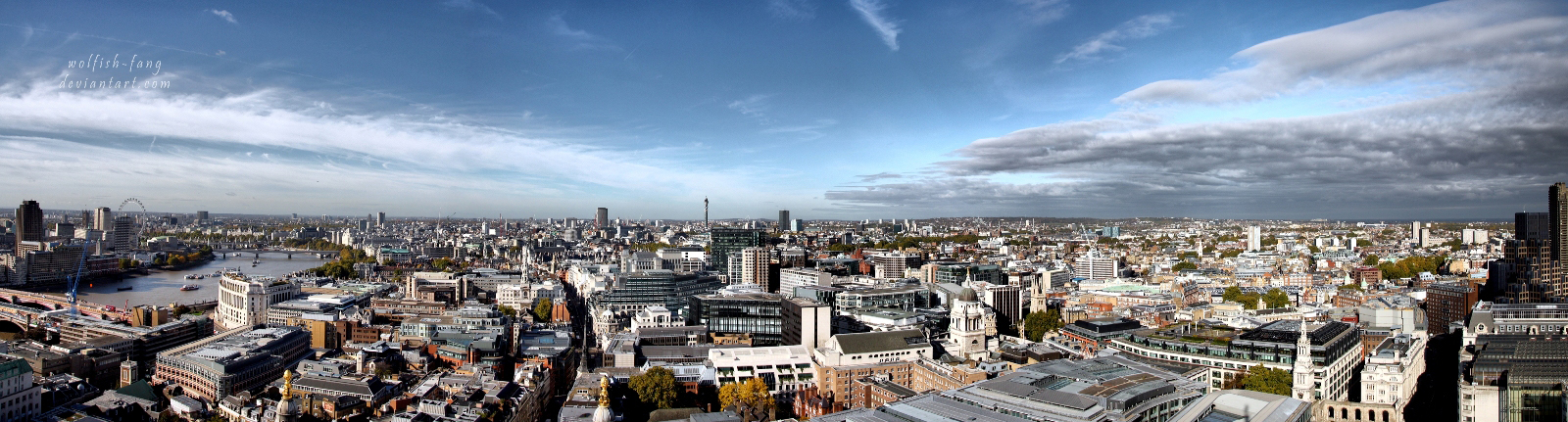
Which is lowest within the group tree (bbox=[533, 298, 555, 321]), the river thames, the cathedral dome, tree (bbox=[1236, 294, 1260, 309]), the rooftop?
the river thames

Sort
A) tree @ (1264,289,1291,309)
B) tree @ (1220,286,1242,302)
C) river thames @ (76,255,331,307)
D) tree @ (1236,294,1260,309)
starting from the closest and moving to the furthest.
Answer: tree @ (1264,289,1291,309), tree @ (1236,294,1260,309), tree @ (1220,286,1242,302), river thames @ (76,255,331,307)

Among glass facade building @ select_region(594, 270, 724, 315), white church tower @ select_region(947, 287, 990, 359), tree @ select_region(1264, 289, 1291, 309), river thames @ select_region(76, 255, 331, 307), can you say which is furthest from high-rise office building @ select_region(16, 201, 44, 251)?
tree @ select_region(1264, 289, 1291, 309)

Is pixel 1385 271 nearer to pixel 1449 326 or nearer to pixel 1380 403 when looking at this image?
pixel 1449 326

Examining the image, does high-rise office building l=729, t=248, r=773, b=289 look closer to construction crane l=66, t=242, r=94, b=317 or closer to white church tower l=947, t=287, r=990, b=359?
white church tower l=947, t=287, r=990, b=359

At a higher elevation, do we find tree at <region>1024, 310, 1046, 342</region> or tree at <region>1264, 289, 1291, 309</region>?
tree at <region>1264, 289, 1291, 309</region>

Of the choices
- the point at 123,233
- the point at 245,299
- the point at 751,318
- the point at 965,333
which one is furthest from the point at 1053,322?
the point at 123,233

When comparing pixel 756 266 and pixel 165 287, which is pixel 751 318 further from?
pixel 165 287

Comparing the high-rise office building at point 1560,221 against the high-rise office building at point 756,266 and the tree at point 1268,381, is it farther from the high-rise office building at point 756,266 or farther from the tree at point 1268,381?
the high-rise office building at point 756,266
